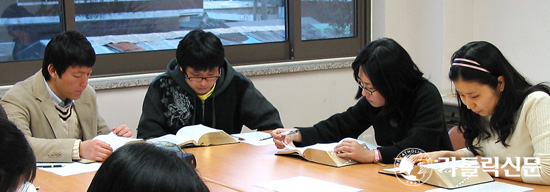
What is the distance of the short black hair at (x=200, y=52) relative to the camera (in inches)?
122

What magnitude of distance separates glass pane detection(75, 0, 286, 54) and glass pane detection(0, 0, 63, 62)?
6.1 inches

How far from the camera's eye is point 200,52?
10.2 feet

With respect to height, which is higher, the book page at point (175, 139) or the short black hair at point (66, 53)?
the short black hair at point (66, 53)

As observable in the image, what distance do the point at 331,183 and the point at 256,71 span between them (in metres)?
2.13

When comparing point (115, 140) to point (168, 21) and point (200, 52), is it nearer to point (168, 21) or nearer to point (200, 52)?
point (200, 52)

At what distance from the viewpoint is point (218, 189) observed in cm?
216

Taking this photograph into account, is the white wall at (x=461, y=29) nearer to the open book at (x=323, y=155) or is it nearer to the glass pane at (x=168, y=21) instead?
the glass pane at (x=168, y=21)

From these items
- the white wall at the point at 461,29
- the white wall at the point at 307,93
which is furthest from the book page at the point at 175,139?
the white wall at the point at 461,29

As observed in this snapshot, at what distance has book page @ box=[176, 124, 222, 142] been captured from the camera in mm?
2939

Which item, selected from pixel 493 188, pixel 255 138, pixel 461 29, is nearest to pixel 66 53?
pixel 255 138

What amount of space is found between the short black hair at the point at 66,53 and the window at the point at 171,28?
0.96m

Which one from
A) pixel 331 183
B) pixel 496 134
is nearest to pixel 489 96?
pixel 496 134

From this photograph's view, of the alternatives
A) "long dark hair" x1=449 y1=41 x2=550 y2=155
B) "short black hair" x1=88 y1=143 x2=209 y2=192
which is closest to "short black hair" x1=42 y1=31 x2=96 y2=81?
"long dark hair" x1=449 y1=41 x2=550 y2=155

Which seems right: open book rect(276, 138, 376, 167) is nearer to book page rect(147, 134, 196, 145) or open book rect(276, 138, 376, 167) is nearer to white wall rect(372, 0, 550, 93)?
book page rect(147, 134, 196, 145)
